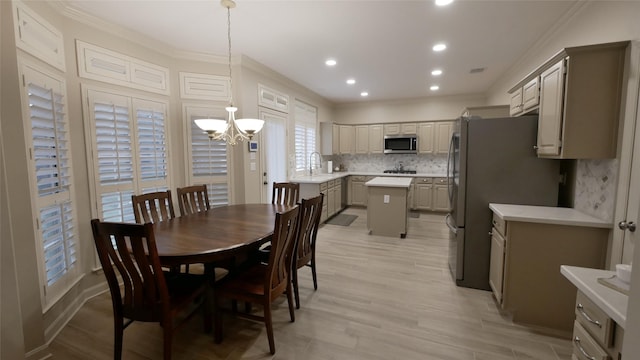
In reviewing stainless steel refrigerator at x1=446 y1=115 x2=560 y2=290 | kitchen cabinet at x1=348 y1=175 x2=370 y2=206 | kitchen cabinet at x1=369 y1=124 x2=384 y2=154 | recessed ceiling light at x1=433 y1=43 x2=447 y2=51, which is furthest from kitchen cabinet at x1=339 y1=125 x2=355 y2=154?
stainless steel refrigerator at x1=446 y1=115 x2=560 y2=290

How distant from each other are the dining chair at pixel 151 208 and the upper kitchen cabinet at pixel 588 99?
11.7 feet

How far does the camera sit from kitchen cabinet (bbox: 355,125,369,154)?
7117 mm

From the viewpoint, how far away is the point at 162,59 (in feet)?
11.2

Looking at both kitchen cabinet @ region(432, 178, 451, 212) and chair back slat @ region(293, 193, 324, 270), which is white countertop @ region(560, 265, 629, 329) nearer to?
chair back slat @ region(293, 193, 324, 270)

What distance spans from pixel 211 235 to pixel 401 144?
5.52m

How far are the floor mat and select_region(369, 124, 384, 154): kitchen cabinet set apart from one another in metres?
1.93

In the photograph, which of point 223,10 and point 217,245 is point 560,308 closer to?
point 217,245

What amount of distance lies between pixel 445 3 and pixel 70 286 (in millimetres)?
4289

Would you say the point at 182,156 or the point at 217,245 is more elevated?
the point at 182,156

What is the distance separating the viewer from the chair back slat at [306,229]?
2.38m

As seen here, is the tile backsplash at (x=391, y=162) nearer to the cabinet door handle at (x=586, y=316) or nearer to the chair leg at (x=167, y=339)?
the cabinet door handle at (x=586, y=316)

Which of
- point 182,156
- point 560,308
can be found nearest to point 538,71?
point 560,308

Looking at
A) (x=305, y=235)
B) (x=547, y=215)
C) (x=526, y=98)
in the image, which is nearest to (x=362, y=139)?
(x=526, y=98)

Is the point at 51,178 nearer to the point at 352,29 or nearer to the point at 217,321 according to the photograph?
the point at 217,321
